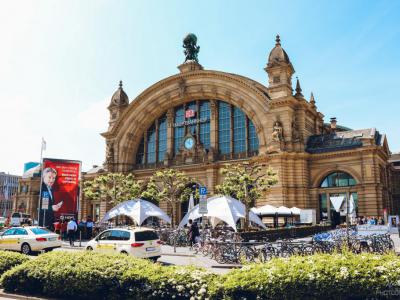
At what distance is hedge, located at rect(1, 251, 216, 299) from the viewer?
30.7ft

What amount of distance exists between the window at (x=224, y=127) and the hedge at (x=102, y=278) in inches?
1439

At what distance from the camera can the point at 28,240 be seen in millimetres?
23344

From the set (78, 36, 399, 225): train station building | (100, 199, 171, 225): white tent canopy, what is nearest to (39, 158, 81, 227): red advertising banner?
(100, 199, 171, 225): white tent canopy

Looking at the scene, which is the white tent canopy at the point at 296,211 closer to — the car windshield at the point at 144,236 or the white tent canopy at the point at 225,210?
the white tent canopy at the point at 225,210

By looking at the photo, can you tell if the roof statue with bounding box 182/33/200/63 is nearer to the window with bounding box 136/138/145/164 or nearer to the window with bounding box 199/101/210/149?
the window with bounding box 199/101/210/149

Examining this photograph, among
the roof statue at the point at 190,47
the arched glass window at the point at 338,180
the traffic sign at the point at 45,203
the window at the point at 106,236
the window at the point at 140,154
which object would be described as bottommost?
the window at the point at 106,236

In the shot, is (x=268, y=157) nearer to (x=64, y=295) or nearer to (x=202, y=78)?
(x=202, y=78)

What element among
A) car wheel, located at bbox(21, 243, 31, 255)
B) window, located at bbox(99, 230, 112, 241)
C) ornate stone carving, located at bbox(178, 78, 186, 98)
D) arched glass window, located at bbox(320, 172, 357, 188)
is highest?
ornate stone carving, located at bbox(178, 78, 186, 98)

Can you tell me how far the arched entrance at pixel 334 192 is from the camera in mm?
39500

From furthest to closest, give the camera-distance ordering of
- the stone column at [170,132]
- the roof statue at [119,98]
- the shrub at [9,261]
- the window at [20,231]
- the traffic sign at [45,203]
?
the roof statue at [119,98] → the stone column at [170,132] → the traffic sign at [45,203] → the window at [20,231] → the shrub at [9,261]

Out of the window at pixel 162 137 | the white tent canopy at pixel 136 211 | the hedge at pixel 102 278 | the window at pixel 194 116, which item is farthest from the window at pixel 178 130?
the hedge at pixel 102 278

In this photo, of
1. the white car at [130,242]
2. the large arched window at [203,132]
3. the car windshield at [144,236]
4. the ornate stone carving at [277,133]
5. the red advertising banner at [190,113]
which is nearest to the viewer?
the white car at [130,242]

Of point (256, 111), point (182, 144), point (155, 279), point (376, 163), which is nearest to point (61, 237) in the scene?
point (182, 144)

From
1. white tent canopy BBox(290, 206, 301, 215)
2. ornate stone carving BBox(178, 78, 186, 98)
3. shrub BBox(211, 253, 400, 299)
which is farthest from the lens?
ornate stone carving BBox(178, 78, 186, 98)
